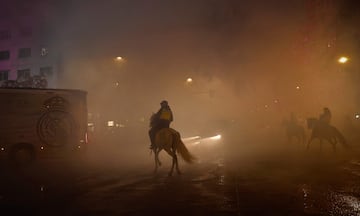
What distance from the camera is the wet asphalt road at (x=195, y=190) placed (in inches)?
273

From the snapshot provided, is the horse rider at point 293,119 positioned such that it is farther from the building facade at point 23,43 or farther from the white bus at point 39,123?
the building facade at point 23,43

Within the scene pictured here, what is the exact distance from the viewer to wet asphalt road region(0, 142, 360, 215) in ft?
22.7

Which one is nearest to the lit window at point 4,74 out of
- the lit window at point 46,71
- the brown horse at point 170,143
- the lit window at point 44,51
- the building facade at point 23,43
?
the building facade at point 23,43

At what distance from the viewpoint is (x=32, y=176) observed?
40.1ft

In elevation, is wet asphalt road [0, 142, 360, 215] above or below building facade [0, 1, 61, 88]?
below

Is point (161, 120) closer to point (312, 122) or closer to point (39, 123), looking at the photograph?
point (39, 123)

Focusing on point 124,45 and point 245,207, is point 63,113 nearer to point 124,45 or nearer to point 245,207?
point 245,207

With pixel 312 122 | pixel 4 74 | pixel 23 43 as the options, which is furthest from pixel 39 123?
pixel 4 74

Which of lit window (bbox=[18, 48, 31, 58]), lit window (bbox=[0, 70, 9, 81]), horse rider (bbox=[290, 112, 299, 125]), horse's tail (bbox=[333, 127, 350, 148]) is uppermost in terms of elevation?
lit window (bbox=[18, 48, 31, 58])

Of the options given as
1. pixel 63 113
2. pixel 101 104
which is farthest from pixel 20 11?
pixel 63 113

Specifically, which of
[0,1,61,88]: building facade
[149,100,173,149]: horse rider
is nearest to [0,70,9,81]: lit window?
[0,1,61,88]: building facade

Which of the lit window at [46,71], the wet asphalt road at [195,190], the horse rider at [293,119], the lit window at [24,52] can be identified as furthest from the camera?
the lit window at [24,52]

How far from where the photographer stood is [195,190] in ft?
28.6

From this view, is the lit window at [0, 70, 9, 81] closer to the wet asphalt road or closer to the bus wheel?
the bus wheel
